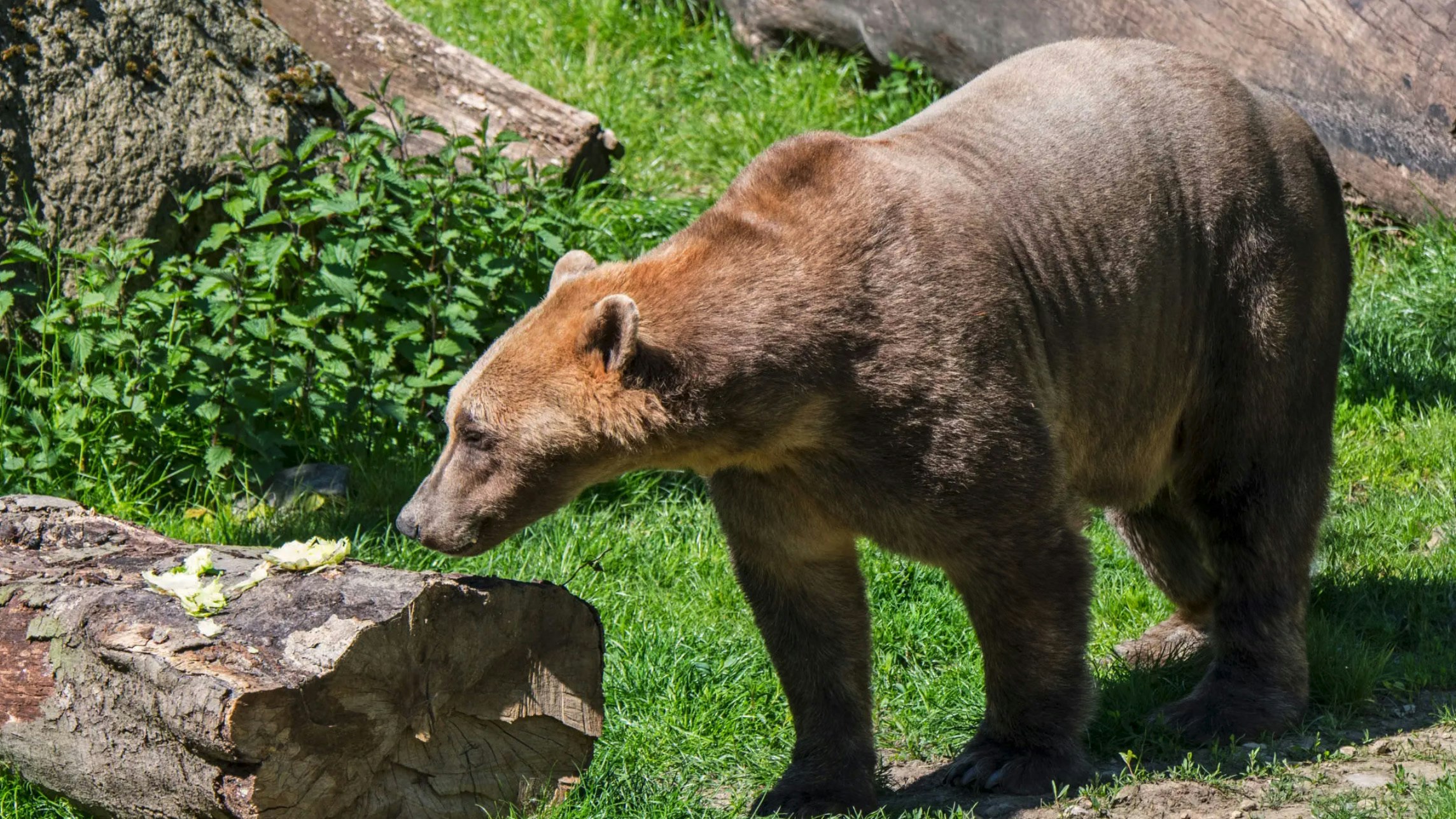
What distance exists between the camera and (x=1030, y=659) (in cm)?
454

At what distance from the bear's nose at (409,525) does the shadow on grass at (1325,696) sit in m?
1.67

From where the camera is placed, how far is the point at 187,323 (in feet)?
22.3

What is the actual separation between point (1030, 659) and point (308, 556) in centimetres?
208

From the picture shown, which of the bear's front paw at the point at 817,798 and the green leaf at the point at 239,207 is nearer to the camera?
the bear's front paw at the point at 817,798

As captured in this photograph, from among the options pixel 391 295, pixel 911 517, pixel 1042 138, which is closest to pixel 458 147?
pixel 391 295

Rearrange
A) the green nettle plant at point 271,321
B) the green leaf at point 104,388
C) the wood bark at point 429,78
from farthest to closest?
the wood bark at point 429,78 < the green nettle plant at point 271,321 < the green leaf at point 104,388

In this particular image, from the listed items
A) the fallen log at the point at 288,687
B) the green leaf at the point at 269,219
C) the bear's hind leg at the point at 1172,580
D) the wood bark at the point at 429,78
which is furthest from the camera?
the wood bark at the point at 429,78

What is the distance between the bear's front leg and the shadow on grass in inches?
8.6

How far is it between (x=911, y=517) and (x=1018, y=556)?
0.35 metres

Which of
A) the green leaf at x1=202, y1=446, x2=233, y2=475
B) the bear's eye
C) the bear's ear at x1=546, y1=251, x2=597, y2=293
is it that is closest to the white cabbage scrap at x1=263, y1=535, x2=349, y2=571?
the bear's eye

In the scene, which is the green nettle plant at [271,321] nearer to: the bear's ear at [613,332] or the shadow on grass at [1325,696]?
the bear's ear at [613,332]

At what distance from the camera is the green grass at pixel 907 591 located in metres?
5.04

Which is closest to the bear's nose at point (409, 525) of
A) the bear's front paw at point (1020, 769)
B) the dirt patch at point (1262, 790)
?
the dirt patch at point (1262, 790)

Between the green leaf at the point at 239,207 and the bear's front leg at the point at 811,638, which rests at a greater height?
the green leaf at the point at 239,207
